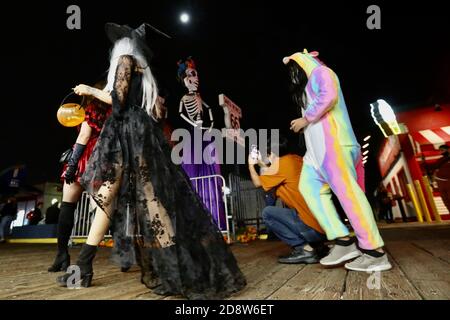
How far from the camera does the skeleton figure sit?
5.24 m

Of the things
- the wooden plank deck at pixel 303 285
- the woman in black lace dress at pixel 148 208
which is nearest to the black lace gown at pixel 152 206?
the woman in black lace dress at pixel 148 208

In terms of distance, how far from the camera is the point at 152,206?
1437 mm

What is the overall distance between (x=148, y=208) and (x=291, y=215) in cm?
154

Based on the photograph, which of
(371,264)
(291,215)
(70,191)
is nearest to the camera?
(371,264)

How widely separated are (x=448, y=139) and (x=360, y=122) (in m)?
2.94

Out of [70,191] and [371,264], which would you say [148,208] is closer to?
[70,191]

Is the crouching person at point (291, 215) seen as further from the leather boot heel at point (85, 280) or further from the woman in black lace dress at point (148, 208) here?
the leather boot heel at point (85, 280)

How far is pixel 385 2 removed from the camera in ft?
15.6

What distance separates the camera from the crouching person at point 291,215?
2.36 metres

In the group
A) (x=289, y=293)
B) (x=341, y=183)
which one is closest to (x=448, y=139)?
(x=341, y=183)

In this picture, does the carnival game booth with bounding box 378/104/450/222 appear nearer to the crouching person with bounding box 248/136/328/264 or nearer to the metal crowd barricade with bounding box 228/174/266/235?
the metal crowd barricade with bounding box 228/174/266/235

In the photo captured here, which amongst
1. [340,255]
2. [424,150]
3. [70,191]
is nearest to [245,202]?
[340,255]

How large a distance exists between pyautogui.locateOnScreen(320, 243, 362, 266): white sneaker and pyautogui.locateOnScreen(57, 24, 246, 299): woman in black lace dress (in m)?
0.85
